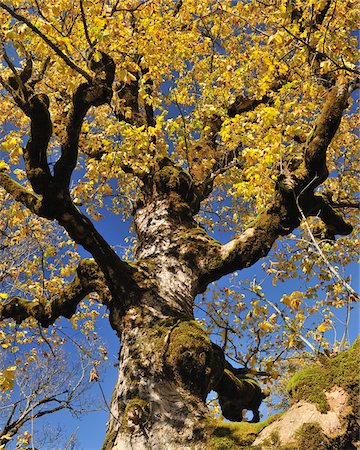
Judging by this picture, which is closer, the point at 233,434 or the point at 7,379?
the point at 233,434

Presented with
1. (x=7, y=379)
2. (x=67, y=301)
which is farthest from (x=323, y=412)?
(x=67, y=301)

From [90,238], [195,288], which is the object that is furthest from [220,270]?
[90,238]

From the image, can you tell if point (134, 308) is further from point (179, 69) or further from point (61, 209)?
point (179, 69)

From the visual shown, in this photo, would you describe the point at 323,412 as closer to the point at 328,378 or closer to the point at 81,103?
the point at 328,378

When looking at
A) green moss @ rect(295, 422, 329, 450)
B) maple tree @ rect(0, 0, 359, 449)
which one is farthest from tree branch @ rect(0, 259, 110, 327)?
green moss @ rect(295, 422, 329, 450)

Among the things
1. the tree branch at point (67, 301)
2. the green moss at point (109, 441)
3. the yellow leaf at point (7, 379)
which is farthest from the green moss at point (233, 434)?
the tree branch at point (67, 301)

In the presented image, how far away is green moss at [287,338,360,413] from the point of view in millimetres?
3008

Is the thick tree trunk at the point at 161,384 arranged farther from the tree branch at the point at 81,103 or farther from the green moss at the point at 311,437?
the tree branch at the point at 81,103

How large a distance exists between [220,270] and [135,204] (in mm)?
2756

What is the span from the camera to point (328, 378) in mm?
Result: 3197

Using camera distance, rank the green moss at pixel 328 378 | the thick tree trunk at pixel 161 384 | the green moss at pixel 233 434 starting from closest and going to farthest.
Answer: the green moss at pixel 328 378, the green moss at pixel 233 434, the thick tree trunk at pixel 161 384

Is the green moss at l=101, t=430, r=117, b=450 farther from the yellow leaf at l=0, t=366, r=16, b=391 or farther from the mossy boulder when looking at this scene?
the mossy boulder

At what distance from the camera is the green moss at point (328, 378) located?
3.01 meters

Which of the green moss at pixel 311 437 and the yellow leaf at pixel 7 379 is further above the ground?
the yellow leaf at pixel 7 379
